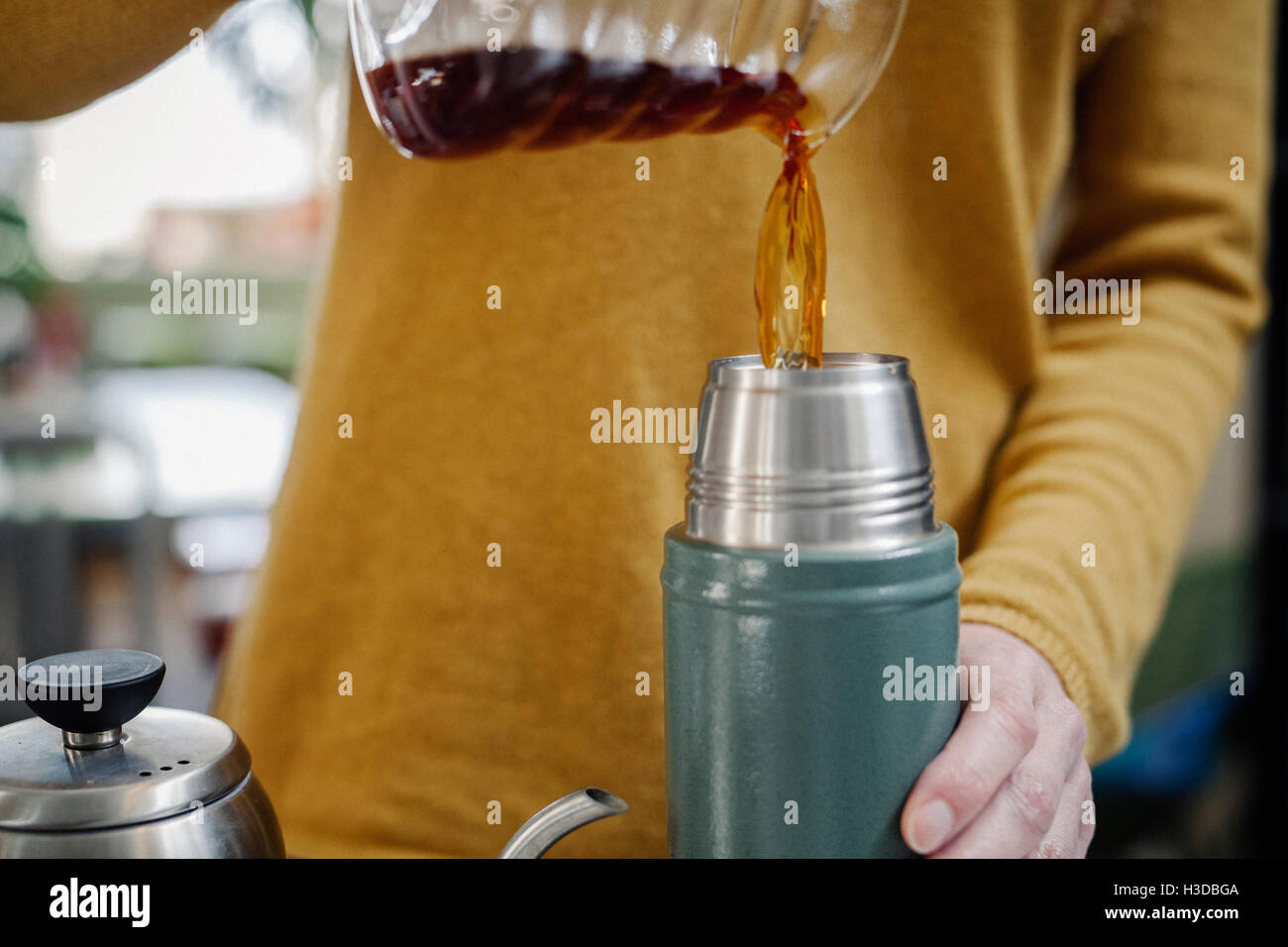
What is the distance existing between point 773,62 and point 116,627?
3508mm

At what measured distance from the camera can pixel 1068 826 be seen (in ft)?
1.96

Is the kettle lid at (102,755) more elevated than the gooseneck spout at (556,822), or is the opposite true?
the kettle lid at (102,755)

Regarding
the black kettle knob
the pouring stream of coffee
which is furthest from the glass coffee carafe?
the black kettle knob

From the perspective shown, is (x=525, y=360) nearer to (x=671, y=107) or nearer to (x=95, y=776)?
(x=671, y=107)

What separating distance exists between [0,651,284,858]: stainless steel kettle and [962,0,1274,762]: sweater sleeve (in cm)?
43

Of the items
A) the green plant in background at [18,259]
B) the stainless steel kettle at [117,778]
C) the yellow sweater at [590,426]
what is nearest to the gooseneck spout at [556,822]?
the stainless steel kettle at [117,778]

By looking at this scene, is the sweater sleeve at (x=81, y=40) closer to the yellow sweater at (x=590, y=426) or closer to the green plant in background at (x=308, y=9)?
the yellow sweater at (x=590, y=426)

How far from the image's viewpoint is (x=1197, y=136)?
97cm

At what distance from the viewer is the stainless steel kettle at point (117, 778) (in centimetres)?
45

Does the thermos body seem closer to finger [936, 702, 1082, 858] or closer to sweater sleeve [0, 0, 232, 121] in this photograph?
finger [936, 702, 1082, 858]

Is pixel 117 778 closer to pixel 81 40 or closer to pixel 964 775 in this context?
pixel 964 775

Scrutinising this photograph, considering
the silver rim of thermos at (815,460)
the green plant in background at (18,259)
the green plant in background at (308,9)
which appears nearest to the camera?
the silver rim of thermos at (815,460)

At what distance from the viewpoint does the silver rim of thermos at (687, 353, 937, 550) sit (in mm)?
445

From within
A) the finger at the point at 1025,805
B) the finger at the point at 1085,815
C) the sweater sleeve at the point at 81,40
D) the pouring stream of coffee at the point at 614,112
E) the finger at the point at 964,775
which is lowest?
the finger at the point at 1085,815
